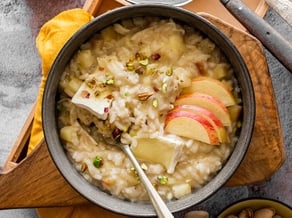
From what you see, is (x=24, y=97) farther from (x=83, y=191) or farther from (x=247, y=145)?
(x=247, y=145)

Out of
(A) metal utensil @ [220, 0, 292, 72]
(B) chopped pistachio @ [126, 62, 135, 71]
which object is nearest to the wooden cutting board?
(A) metal utensil @ [220, 0, 292, 72]

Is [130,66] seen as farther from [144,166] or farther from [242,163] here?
[242,163]

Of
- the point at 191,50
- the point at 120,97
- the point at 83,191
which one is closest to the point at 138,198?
the point at 83,191

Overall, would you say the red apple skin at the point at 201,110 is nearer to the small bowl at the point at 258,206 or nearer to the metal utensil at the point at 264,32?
the metal utensil at the point at 264,32

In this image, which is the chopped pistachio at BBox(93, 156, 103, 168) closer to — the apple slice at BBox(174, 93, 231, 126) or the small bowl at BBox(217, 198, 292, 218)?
the apple slice at BBox(174, 93, 231, 126)

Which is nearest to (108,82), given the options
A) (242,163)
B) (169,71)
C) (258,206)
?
(169,71)

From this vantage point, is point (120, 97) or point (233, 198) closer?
point (120, 97)
